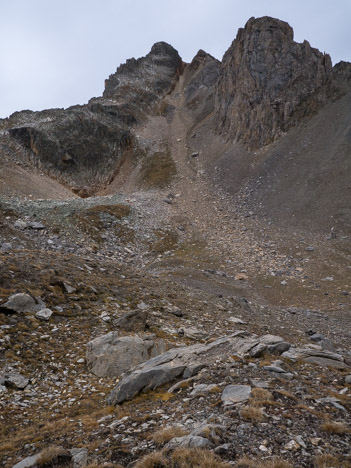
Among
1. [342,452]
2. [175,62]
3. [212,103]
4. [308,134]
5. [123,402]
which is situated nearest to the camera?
[342,452]

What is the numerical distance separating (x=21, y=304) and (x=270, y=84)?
62106mm

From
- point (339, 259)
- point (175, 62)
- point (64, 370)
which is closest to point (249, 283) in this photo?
point (339, 259)

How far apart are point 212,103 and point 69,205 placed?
202ft

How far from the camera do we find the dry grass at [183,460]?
566 cm

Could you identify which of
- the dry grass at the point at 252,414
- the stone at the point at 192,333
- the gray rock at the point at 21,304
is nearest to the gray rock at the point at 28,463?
the dry grass at the point at 252,414

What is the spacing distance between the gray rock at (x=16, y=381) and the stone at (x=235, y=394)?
22.4 feet

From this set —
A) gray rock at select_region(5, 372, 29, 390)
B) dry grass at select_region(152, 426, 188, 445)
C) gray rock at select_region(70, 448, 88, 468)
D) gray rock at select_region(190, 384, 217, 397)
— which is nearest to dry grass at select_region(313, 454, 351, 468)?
dry grass at select_region(152, 426, 188, 445)

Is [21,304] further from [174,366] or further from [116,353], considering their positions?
Answer: [174,366]

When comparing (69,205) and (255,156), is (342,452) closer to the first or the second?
(69,205)

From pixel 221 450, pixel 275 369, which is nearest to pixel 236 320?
pixel 275 369

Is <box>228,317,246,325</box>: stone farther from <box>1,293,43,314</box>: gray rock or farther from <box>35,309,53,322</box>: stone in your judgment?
<box>1,293,43,314</box>: gray rock

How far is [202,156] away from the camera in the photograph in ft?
217

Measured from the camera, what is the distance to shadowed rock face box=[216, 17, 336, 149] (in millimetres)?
57125

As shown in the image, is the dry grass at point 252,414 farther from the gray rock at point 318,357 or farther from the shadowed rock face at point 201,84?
the shadowed rock face at point 201,84
